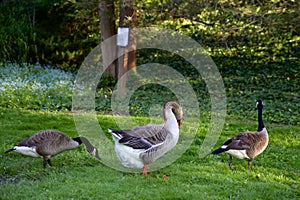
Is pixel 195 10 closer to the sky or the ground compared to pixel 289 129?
closer to the sky

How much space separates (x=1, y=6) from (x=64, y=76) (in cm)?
746

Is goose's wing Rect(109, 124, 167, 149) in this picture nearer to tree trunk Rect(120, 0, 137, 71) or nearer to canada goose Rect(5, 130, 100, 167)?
canada goose Rect(5, 130, 100, 167)

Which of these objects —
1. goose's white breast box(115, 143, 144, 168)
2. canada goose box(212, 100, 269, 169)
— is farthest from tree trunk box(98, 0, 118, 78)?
goose's white breast box(115, 143, 144, 168)

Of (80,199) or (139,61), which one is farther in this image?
(139,61)

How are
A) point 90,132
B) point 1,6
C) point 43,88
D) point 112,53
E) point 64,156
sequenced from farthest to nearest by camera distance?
1. point 1,6
2. point 112,53
3. point 43,88
4. point 90,132
5. point 64,156

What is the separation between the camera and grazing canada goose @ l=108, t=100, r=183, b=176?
7289 millimetres

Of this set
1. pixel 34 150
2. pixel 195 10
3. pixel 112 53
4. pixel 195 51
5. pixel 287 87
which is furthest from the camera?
pixel 195 51

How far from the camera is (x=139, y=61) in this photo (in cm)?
2188

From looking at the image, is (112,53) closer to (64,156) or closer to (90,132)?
(90,132)

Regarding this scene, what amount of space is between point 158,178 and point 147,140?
26.0 inches

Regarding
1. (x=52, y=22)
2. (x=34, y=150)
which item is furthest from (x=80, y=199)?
(x=52, y=22)

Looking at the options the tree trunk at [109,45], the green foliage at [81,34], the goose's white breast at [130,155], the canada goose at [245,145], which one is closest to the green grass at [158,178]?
the goose's white breast at [130,155]

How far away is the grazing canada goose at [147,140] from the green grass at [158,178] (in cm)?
35

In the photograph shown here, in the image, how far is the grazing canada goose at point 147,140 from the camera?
729 cm
